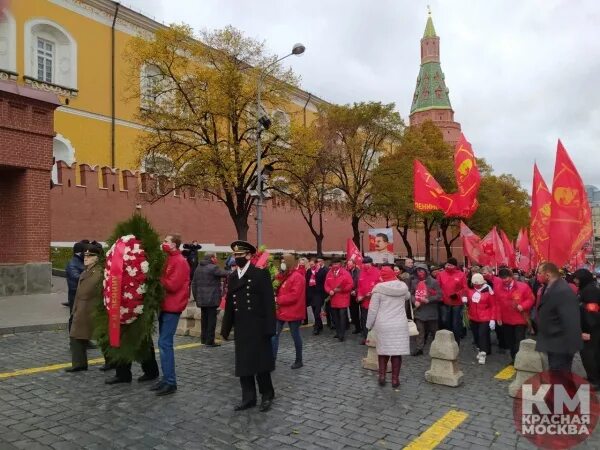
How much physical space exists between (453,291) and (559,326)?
13.3 ft

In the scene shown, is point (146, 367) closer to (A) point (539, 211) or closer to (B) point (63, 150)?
(A) point (539, 211)

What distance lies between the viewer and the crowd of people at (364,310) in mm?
5738

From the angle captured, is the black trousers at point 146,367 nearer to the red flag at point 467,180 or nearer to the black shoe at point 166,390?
the black shoe at point 166,390

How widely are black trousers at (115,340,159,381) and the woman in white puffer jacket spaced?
293 cm

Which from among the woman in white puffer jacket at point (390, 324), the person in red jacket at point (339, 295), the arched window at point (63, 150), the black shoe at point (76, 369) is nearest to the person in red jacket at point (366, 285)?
the person in red jacket at point (339, 295)

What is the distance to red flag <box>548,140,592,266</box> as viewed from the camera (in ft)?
27.5

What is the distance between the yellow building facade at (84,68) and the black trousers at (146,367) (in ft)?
74.1

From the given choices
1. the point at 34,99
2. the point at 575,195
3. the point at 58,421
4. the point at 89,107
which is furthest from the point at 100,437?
the point at 89,107

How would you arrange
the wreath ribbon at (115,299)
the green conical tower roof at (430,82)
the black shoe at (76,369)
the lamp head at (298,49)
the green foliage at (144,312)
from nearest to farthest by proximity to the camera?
1. the wreath ribbon at (115,299)
2. the green foliage at (144,312)
3. the black shoe at (76,369)
4. the lamp head at (298,49)
5. the green conical tower roof at (430,82)

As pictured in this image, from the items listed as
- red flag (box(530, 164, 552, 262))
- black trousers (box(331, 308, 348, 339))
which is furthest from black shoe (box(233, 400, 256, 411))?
red flag (box(530, 164, 552, 262))

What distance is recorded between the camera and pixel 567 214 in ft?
28.1

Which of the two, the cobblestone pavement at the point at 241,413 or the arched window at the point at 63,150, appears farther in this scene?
the arched window at the point at 63,150

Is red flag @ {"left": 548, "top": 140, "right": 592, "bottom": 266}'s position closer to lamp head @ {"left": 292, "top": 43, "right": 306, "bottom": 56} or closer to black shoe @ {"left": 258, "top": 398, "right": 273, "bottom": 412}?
black shoe @ {"left": 258, "top": 398, "right": 273, "bottom": 412}

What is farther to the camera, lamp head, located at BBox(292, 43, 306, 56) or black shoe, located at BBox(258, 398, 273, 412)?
lamp head, located at BBox(292, 43, 306, 56)
